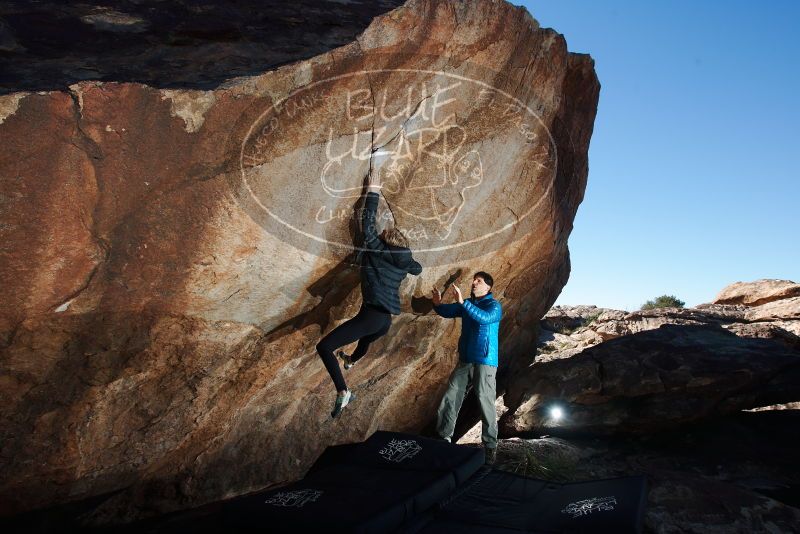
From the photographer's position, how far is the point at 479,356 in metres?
5.68

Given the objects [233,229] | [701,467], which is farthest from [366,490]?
[701,467]

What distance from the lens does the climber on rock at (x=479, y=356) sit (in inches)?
222

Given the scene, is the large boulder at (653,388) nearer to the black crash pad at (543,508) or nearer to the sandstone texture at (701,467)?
the sandstone texture at (701,467)

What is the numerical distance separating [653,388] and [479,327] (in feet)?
13.8

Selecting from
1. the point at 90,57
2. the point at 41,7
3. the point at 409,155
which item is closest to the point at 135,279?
the point at 90,57

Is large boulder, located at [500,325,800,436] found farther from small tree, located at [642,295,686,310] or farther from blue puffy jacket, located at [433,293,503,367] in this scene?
small tree, located at [642,295,686,310]

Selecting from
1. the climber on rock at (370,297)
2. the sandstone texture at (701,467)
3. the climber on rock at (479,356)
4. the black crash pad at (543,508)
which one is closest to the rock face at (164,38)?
the climber on rock at (370,297)

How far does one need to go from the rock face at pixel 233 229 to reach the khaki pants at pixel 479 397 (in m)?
1.19

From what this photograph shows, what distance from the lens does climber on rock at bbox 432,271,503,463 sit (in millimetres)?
5645

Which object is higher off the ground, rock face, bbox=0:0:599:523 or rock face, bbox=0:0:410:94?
rock face, bbox=0:0:410:94

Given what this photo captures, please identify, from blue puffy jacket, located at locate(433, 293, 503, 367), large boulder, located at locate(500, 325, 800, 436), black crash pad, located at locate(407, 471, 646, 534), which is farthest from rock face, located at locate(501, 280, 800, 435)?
black crash pad, located at locate(407, 471, 646, 534)

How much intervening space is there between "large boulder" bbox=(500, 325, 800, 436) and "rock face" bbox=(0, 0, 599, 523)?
2805 millimetres

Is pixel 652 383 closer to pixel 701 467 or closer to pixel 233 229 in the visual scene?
pixel 701 467

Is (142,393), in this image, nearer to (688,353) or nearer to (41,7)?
(41,7)
